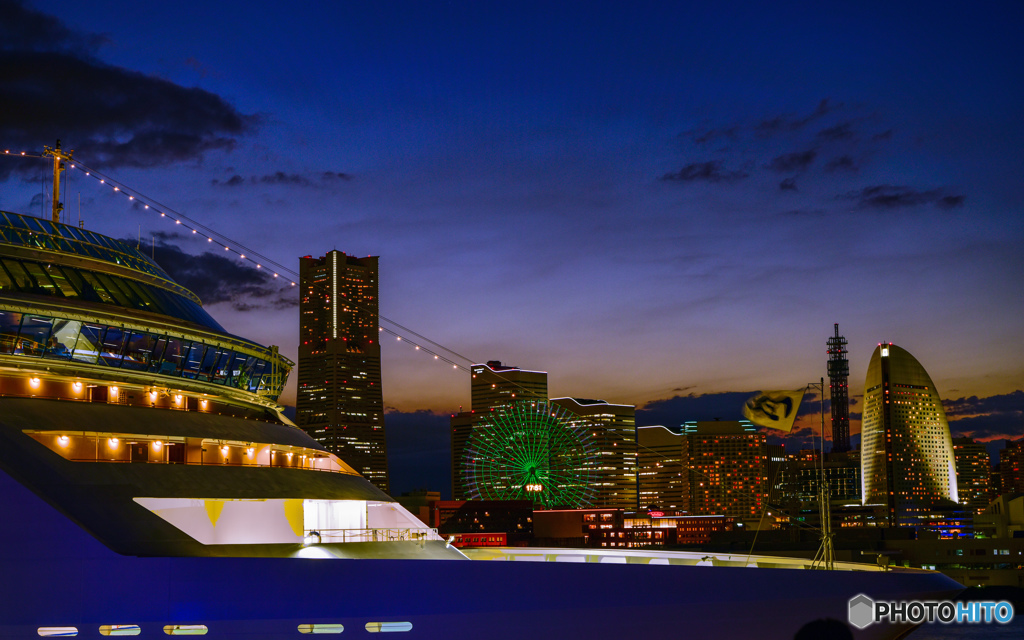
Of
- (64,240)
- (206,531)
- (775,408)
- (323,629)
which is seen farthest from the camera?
(775,408)

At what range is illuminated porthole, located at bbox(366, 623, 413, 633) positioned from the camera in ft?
57.7

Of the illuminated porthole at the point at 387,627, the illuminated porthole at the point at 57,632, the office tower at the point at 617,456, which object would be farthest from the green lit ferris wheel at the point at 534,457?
the illuminated porthole at the point at 57,632

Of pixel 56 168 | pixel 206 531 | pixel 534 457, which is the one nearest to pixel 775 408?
pixel 206 531

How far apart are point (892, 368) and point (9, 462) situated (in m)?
187

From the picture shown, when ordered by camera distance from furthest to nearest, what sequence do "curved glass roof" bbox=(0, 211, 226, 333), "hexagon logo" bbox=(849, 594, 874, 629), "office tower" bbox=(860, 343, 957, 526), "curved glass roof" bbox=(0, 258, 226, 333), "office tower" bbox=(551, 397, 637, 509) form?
"office tower" bbox=(860, 343, 957, 526) → "office tower" bbox=(551, 397, 637, 509) → "curved glass roof" bbox=(0, 211, 226, 333) → "curved glass roof" bbox=(0, 258, 226, 333) → "hexagon logo" bbox=(849, 594, 874, 629)

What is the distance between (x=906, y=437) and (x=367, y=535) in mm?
185591

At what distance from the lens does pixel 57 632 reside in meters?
16.8

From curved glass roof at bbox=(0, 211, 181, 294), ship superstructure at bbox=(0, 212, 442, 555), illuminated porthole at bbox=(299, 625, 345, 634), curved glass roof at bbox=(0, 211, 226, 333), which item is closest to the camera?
illuminated porthole at bbox=(299, 625, 345, 634)

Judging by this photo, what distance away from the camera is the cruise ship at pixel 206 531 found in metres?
17.0

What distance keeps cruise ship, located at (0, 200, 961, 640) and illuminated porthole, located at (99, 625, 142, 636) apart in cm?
4

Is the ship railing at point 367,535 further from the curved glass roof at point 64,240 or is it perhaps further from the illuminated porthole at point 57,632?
the curved glass roof at point 64,240

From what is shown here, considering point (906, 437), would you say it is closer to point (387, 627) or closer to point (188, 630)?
point (387, 627)

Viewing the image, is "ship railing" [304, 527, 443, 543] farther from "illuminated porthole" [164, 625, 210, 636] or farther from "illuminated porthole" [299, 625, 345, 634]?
"illuminated porthole" [164, 625, 210, 636]

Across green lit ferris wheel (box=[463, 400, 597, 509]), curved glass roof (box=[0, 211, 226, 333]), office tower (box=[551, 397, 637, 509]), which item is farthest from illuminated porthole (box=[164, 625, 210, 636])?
office tower (box=[551, 397, 637, 509])
